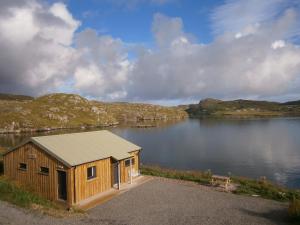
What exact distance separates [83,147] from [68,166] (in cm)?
385

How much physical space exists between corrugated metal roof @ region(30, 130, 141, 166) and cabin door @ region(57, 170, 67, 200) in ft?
4.51

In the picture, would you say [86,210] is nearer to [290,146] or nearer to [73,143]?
[73,143]

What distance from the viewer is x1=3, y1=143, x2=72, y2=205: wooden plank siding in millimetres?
23155

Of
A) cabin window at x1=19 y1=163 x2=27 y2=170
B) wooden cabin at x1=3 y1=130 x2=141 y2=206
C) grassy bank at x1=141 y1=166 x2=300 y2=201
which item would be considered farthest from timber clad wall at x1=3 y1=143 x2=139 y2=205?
grassy bank at x1=141 y1=166 x2=300 y2=201

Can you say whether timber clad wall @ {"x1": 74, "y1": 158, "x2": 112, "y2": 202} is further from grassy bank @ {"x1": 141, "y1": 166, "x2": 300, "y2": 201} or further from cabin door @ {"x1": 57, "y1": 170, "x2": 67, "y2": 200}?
grassy bank @ {"x1": 141, "y1": 166, "x2": 300, "y2": 201}

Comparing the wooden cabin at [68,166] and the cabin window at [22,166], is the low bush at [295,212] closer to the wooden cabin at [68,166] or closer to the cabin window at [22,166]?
the wooden cabin at [68,166]

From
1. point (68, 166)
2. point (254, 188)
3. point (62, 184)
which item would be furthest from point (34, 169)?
point (254, 188)

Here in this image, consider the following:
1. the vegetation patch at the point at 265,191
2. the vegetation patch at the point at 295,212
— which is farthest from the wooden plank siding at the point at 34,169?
the vegetation patch at the point at 265,191

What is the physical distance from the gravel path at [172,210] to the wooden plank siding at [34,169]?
4.22 meters

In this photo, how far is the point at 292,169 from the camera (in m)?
46.1

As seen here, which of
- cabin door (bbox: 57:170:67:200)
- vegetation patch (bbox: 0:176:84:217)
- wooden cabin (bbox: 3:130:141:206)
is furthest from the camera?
cabin door (bbox: 57:170:67:200)

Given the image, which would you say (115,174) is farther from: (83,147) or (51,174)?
(51,174)

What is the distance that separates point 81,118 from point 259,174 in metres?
128

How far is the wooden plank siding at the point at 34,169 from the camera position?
23155 mm
